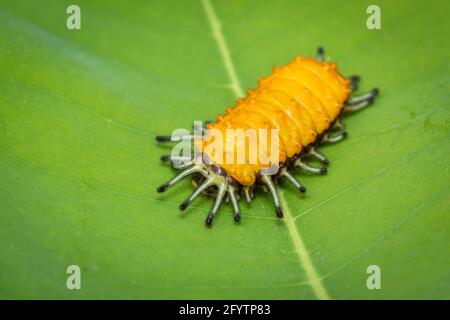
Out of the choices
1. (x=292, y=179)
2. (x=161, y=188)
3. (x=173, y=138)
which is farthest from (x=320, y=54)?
(x=161, y=188)

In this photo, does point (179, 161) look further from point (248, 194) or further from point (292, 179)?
point (292, 179)

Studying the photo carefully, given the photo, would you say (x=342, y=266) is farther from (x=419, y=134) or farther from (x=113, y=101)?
(x=113, y=101)

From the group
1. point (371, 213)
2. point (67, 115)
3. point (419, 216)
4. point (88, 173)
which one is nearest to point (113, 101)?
point (67, 115)

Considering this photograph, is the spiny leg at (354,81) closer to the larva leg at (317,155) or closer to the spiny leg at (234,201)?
the larva leg at (317,155)

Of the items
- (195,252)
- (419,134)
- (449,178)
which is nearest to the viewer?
(195,252)

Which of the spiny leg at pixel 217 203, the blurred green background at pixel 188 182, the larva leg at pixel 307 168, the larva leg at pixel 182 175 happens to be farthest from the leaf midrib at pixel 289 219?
the larva leg at pixel 182 175

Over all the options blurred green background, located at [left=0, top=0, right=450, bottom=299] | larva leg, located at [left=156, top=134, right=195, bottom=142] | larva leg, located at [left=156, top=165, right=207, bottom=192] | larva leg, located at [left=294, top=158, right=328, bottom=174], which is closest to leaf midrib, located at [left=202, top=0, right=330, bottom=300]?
blurred green background, located at [left=0, top=0, right=450, bottom=299]

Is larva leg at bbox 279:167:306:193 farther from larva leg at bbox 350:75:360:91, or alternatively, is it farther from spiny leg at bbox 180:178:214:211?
larva leg at bbox 350:75:360:91
